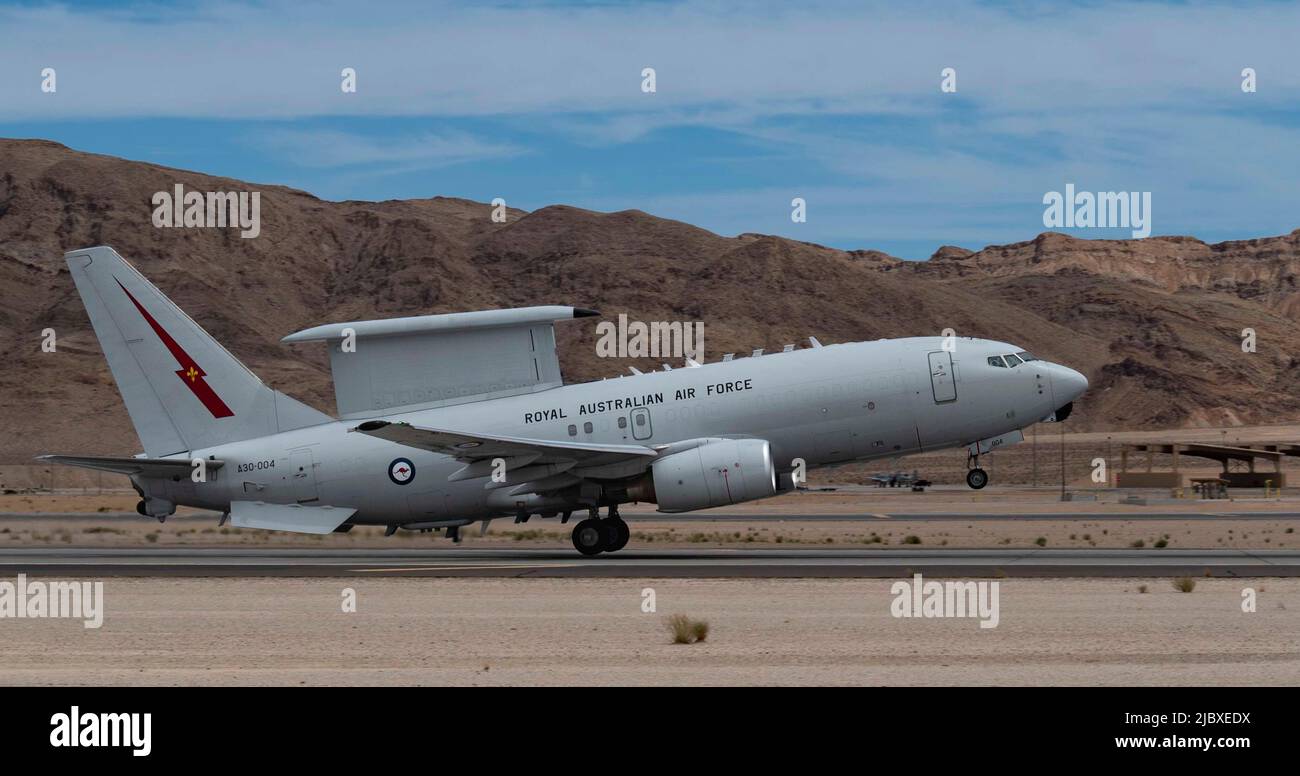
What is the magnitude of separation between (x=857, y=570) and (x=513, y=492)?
9.17m

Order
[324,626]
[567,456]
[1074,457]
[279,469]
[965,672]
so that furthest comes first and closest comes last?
[1074,457], [279,469], [567,456], [324,626], [965,672]

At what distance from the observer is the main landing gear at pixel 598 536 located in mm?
37406

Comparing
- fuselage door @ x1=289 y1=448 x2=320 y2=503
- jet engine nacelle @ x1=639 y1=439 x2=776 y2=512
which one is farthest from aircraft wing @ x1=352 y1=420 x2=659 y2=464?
fuselage door @ x1=289 y1=448 x2=320 y2=503

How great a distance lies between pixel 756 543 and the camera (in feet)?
149

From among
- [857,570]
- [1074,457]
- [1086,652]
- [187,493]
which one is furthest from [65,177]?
[1086,652]

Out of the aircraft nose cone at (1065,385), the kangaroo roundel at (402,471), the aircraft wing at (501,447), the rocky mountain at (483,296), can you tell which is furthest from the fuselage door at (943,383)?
the rocky mountain at (483,296)

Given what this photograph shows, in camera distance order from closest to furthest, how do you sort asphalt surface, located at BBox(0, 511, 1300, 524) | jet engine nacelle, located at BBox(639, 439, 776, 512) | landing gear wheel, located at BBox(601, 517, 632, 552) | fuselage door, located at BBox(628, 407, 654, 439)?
jet engine nacelle, located at BBox(639, 439, 776, 512)
fuselage door, located at BBox(628, 407, 654, 439)
landing gear wheel, located at BBox(601, 517, 632, 552)
asphalt surface, located at BBox(0, 511, 1300, 524)

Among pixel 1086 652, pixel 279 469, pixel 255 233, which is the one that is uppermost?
pixel 255 233

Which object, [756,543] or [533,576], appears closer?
[533,576]

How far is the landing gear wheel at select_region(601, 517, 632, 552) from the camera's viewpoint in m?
37.6

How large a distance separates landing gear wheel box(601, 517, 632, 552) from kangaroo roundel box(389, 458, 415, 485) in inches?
191

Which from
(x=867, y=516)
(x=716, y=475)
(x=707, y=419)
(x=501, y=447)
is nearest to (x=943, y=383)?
(x=707, y=419)

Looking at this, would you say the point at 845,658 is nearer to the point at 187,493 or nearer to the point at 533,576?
the point at 533,576

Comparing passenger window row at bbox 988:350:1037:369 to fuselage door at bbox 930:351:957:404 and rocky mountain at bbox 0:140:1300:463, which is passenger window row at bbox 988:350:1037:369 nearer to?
fuselage door at bbox 930:351:957:404
